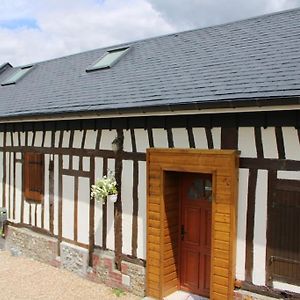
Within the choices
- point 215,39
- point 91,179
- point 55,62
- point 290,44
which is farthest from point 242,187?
point 55,62

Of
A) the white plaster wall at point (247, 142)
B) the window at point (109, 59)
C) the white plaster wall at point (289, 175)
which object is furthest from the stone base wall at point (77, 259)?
the window at point (109, 59)

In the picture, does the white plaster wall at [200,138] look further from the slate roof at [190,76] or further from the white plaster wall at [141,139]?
the white plaster wall at [141,139]

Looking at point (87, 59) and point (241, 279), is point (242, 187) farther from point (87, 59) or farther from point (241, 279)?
point (87, 59)

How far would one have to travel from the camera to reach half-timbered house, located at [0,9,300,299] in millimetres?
5715

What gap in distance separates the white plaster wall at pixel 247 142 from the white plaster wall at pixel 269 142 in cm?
16

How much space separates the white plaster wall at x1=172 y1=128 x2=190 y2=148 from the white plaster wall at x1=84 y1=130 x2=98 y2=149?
2095 mm

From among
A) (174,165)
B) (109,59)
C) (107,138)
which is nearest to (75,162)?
(107,138)

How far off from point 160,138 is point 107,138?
1426mm

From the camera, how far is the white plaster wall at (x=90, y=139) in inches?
325

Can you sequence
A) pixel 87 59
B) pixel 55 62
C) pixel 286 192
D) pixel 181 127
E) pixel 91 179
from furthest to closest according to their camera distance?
pixel 55 62
pixel 87 59
pixel 91 179
pixel 181 127
pixel 286 192

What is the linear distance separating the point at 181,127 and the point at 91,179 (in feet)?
8.51

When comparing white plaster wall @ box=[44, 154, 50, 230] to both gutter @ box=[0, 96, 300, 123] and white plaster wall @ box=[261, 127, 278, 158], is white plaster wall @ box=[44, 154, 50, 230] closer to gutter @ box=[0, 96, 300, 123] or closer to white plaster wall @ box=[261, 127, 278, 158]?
gutter @ box=[0, 96, 300, 123]

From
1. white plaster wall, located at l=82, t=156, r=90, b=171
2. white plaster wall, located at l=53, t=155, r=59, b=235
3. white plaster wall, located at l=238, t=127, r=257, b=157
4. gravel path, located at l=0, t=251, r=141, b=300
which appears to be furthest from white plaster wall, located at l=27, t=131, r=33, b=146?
white plaster wall, located at l=238, t=127, r=257, b=157

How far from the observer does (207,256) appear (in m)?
6.94
